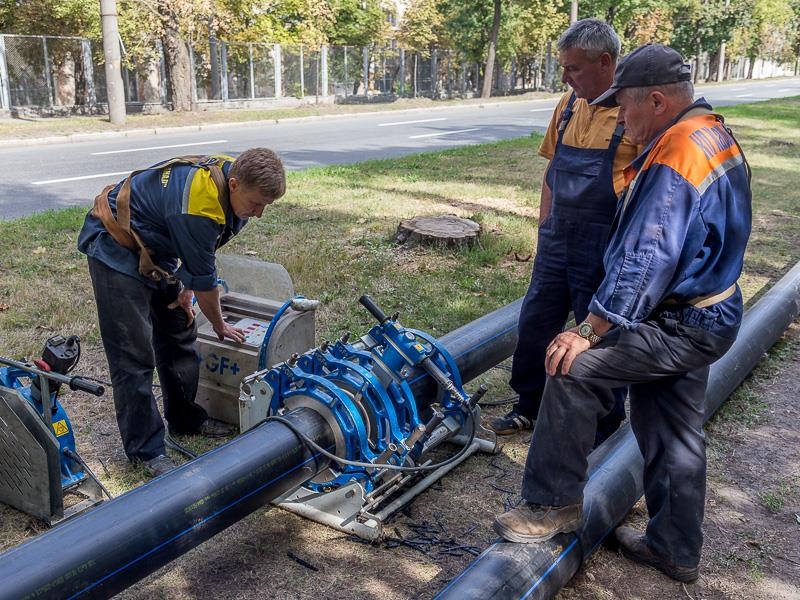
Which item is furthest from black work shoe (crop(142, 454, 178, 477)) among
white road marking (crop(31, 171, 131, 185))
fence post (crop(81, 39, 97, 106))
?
fence post (crop(81, 39, 97, 106))

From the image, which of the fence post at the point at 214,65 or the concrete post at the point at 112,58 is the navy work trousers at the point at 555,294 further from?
the fence post at the point at 214,65

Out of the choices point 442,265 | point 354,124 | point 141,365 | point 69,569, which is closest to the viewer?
point 69,569

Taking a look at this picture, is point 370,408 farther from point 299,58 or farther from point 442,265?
point 299,58

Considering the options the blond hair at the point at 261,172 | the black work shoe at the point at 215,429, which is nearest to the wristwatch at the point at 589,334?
the blond hair at the point at 261,172

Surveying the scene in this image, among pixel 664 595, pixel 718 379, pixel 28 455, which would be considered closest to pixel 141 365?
pixel 28 455

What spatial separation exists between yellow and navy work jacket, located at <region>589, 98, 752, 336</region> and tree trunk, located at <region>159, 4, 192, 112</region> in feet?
72.2

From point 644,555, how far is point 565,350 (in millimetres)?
1088

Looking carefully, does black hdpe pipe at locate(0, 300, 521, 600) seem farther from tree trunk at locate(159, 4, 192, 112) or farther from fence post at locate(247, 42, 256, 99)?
fence post at locate(247, 42, 256, 99)

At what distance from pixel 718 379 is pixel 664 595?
160 centimetres

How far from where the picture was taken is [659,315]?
2723 mm

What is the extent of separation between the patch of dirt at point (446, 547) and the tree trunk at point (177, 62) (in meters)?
20.4

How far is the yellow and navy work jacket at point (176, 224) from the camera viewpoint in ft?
11.0

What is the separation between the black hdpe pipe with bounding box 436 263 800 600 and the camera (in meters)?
2.62

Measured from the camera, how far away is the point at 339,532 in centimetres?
344
